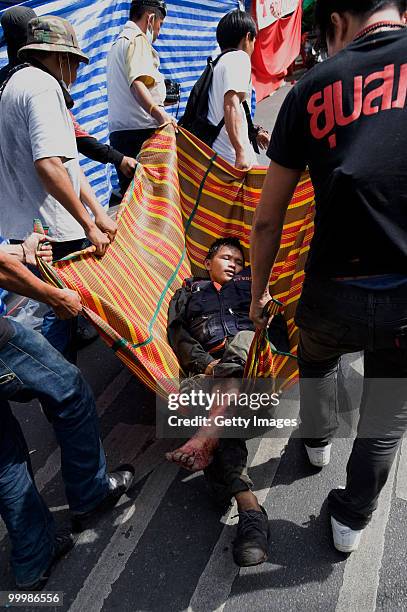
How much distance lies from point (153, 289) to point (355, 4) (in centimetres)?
180

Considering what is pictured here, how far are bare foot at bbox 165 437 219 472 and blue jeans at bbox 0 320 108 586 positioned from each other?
0.33 m

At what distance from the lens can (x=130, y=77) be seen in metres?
3.30

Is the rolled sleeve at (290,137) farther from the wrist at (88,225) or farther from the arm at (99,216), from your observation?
the arm at (99,216)

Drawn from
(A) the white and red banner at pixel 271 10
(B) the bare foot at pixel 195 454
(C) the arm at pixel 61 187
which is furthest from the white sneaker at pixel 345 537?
(A) the white and red banner at pixel 271 10

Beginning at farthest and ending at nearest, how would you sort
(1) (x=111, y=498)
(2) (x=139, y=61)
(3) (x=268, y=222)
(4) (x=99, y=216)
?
(2) (x=139, y=61), (4) (x=99, y=216), (1) (x=111, y=498), (3) (x=268, y=222)

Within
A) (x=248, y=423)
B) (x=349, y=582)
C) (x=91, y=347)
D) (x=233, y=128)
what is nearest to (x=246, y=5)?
(x=233, y=128)

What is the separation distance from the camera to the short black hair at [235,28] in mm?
3074

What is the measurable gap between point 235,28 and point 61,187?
173 cm

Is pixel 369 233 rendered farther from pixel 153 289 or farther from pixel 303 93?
pixel 153 289

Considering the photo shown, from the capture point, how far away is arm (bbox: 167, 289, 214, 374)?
251cm

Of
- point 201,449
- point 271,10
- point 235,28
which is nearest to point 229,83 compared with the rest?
point 235,28

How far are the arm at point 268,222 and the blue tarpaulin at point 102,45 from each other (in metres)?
2.89

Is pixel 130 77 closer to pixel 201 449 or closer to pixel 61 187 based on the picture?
pixel 61 187

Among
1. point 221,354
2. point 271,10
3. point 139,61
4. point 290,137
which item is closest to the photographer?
point 290,137
